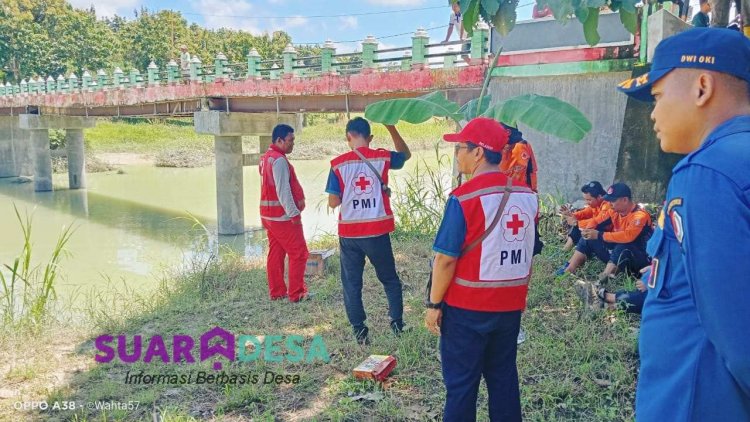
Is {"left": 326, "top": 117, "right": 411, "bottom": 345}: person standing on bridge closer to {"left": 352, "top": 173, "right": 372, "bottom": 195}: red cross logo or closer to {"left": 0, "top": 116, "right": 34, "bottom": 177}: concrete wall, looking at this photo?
{"left": 352, "top": 173, "right": 372, "bottom": 195}: red cross logo

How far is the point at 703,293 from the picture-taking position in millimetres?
1081

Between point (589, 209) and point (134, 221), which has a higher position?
point (589, 209)

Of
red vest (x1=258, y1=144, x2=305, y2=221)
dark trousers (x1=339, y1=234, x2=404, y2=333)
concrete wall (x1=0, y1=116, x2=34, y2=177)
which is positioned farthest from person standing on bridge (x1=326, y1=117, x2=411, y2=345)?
concrete wall (x1=0, y1=116, x2=34, y2=177)

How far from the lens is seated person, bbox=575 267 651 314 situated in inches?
161

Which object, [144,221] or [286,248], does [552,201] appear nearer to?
[286,248]

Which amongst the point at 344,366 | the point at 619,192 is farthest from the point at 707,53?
the point at 619,192

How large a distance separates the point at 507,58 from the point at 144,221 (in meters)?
12.7

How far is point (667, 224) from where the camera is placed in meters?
1.25

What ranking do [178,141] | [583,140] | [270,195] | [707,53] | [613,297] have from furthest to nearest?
[178,141] → [583,140] → [270,195] → [613,297] → [707,53]

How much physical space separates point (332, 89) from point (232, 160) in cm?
545

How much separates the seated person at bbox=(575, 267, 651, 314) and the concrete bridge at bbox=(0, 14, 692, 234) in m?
3.23

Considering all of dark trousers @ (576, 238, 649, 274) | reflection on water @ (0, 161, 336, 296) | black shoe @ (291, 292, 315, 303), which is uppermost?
dark trousers @ (576, 238, 649, 274)

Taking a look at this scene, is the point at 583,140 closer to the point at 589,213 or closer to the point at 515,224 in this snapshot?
the point at 589,213

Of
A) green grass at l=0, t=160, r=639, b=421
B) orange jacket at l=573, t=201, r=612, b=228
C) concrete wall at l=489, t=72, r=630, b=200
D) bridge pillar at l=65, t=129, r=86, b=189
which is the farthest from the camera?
bridge pillar at l=65, t=129, r=86, b=189
